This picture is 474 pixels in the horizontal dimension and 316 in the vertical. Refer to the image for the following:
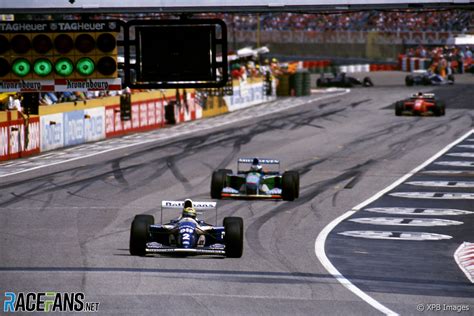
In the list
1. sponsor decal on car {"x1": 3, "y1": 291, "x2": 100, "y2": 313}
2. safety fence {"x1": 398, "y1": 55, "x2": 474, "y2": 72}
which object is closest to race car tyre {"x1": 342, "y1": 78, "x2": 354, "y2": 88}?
safety fence {"x1": 398, "y1": 55, "x2": 474, "y2": 72}

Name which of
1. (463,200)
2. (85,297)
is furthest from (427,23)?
(85,297)

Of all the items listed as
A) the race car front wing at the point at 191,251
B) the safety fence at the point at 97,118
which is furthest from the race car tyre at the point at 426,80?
the race car front wing at the point at 191,251

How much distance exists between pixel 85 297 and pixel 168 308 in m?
1.22

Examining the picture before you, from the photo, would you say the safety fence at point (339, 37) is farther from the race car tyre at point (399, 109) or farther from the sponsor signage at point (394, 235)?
the sponsor signage at point (394, 235)

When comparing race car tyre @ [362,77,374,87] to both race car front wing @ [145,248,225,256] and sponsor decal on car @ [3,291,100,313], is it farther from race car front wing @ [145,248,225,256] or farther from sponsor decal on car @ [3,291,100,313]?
sponsor decal on car @ [3,291,100,313]

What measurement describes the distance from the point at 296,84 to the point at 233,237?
48.3 m

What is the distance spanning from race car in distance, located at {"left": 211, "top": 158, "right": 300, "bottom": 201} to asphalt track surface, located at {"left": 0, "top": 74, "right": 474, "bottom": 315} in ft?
0.84

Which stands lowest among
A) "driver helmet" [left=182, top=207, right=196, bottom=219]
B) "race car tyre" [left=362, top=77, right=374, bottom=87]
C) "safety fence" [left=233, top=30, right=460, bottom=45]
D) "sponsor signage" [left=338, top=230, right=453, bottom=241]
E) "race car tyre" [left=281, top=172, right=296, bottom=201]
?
"race car tyre" [left=362, top=77, right=374, bottom=87]

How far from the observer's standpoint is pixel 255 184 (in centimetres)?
2480

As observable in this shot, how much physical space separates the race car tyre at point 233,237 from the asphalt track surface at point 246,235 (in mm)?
173

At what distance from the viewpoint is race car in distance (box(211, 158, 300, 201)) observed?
973 inches

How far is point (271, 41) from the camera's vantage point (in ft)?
316

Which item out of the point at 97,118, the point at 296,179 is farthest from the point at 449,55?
the point at 296,179

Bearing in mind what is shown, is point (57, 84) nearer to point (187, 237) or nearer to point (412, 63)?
point (187, 237)
